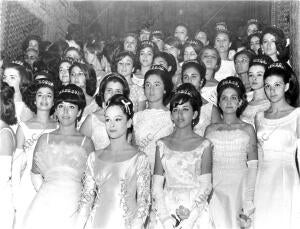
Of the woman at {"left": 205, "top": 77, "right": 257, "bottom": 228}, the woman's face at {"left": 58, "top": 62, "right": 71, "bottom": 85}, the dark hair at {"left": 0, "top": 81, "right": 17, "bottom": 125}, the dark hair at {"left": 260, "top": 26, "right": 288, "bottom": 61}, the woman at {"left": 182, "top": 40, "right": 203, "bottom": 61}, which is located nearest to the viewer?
the woman at {"left": 205, "top": 77, "right": 257, "bottom": 228}

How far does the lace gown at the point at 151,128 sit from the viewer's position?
18.3 feet

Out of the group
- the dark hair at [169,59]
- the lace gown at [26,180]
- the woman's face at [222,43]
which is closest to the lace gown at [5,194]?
the lace gown at [26,180]

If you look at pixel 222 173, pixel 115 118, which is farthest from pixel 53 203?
pixel 222 173

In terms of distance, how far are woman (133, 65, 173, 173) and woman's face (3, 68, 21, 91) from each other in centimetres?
161

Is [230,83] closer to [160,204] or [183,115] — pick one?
[183,115]

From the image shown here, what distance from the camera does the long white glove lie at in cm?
455

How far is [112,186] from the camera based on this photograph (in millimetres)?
4574

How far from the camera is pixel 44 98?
560cm

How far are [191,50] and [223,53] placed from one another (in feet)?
2.30

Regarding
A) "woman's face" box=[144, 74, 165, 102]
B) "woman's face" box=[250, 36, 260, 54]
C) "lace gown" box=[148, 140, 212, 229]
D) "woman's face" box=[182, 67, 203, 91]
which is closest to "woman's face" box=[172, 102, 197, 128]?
"lace gown" box=[148, 140, 212, 229]

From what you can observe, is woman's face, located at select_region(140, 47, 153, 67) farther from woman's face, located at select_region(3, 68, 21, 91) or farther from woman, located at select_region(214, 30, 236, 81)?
woman's face, located at select_region(3, 68, 21, 91)

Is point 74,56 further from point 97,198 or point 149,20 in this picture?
point 149,20

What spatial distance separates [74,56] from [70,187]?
2778 millimetres

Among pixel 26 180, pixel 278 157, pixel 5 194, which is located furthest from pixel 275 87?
pixel 5 194
